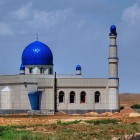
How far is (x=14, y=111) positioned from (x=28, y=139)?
1574 inches

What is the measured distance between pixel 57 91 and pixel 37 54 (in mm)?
4355

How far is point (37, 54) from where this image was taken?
6506 centimetres

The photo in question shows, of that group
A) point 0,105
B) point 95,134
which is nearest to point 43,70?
point 0,105

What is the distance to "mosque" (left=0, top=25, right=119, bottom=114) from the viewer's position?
6362 centimetres

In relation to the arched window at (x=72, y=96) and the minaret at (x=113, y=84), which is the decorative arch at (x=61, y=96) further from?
the minaret at (x=113, y=84)

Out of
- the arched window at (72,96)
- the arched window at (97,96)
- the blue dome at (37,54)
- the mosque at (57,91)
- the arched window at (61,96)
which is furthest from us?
the blue dome at (37,54)

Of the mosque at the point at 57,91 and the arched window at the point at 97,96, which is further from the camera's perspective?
the arched window at the point at 97,96

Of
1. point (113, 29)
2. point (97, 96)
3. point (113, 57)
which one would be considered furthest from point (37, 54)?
point (113, 29)

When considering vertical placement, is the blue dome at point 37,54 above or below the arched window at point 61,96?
above

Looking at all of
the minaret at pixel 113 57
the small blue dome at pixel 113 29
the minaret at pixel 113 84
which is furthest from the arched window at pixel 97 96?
the small blue dome at pixel 113 29

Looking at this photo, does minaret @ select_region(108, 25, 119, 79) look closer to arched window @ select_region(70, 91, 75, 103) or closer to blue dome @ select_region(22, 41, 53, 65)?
arched window @ select_region(70, 91, 75, 103)

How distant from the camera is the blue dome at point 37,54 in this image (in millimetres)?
65188

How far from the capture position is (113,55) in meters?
64.0

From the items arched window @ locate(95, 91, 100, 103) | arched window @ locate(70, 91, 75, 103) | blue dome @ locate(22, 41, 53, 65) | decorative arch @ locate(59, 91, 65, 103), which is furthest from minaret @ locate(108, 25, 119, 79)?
blue dome @ locate(22, 41, 53, 65)
